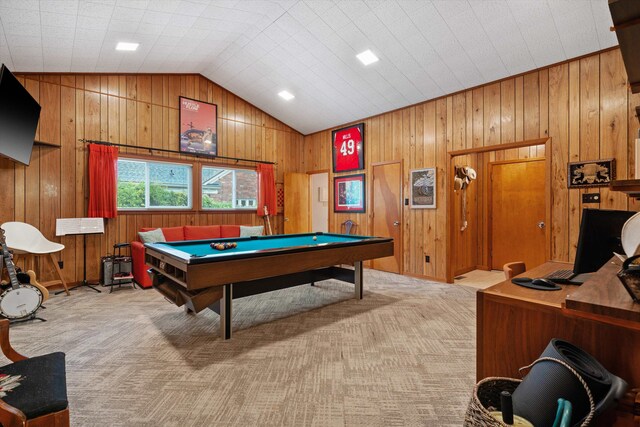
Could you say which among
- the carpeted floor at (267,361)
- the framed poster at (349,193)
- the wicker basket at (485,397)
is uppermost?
the framed poster at (349,193)

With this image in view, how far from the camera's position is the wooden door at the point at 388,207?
221 inches

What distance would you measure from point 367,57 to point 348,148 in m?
2.24

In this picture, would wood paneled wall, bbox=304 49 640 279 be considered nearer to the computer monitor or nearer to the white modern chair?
the computer monitor

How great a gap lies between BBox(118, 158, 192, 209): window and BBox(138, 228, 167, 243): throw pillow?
2.25 feet

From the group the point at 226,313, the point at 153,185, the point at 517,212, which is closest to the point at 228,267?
the point at 226,313

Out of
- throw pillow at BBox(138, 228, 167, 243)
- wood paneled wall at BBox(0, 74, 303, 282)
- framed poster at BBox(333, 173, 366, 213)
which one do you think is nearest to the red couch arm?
throw pillow at BBox(138, 228, 167, 243)

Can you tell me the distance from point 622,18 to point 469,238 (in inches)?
223

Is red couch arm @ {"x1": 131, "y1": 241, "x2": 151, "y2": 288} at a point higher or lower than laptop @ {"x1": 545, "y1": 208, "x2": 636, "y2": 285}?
lower

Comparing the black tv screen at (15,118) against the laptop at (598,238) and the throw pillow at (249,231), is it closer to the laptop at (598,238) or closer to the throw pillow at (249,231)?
the throw pillow at (249,231)

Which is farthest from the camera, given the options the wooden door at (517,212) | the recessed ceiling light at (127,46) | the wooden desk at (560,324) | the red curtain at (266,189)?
the red curtain at (266,189)

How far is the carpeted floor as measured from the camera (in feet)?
5.79

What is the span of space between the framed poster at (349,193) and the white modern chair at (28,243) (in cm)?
473

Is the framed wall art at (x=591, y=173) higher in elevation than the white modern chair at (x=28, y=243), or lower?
higher

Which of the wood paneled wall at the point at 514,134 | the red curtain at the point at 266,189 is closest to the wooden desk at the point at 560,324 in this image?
the wood paneled wall at the point at 514,134
